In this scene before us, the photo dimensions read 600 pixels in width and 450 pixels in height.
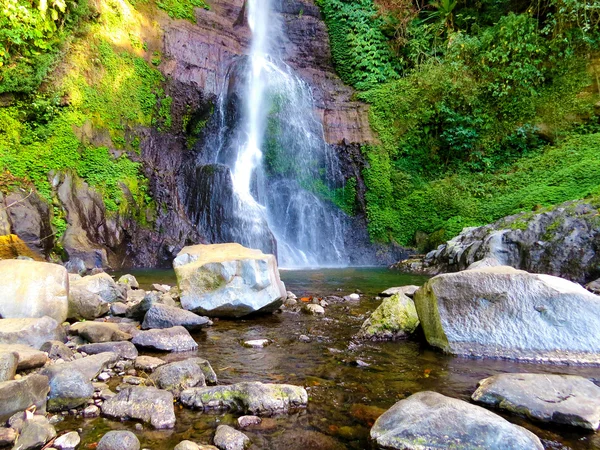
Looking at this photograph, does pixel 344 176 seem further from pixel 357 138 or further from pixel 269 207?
pixel 269 207

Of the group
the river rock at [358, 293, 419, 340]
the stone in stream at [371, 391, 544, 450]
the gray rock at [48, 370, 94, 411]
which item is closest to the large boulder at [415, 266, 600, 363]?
the river rock at [358, 293, 419, 340]

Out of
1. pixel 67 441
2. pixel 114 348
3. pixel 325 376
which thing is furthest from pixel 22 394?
pixel 325 376

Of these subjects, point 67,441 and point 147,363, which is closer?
point 67,441

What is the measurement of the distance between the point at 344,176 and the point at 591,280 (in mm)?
11547

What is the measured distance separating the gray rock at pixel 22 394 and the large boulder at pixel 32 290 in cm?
196

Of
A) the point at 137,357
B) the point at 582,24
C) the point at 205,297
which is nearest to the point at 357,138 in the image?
the point at 582,24

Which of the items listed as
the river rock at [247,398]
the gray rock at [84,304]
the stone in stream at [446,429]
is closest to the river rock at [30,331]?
the gray rock at [84,304]

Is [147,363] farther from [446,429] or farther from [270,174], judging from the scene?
[270,174]

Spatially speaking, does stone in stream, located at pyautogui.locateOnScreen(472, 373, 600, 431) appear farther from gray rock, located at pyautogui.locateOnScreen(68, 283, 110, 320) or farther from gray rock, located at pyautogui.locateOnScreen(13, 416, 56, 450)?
gray rock, located at pyautogui.locateOnScreen(68, 283, 110, 320)

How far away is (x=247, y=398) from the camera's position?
10.7 ft

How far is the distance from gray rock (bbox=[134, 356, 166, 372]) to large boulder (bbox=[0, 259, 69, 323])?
1.42 meters

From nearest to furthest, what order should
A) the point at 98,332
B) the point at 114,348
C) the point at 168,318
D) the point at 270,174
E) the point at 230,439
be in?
the point at 230,439, the point at 114,348, the point at 98,332, the point at 168,318, the point at 270,174

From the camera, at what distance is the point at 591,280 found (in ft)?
26.9

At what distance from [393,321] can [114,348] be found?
330 cm
